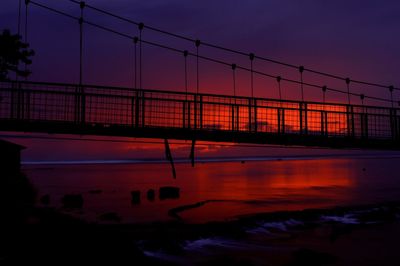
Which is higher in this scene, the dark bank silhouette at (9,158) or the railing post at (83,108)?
the railing post at (83,108)

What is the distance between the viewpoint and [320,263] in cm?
1376

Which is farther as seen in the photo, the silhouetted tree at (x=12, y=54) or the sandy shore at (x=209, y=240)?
the silhouetted tree at (x=12, y=54)

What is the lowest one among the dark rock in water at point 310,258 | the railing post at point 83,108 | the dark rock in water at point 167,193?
the dark rock in water at point 310,258

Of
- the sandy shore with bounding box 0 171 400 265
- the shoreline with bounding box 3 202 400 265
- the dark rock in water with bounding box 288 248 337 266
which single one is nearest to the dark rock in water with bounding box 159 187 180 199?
the sandy shore with bounding box 0 171 400 265

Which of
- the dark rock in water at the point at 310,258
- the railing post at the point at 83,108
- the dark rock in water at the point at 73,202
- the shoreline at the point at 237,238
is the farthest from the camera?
the dark rock in water at the point at 73,202

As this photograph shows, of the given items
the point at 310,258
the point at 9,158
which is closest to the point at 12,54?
the point at 9,158

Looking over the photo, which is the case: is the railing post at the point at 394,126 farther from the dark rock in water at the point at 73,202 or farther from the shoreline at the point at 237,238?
the dark rock in water at the point at 73,202

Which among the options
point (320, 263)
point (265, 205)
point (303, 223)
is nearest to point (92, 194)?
point (265, 205)

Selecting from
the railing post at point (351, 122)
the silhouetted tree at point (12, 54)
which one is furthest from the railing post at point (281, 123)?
the silhouetted tree at point (12, 54)

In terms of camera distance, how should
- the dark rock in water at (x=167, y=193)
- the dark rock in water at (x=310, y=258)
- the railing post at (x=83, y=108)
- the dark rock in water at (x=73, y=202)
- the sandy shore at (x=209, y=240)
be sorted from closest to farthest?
the sandy shore at (x=209, y=240) < the dark rock in water at (x=310, y=258) < the railing post at (x=83, y=108) < the dark rock in water at (x=73, y=202) < the dark rock in water at (x=167, y=193)

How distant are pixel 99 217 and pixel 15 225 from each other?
651 centimetres

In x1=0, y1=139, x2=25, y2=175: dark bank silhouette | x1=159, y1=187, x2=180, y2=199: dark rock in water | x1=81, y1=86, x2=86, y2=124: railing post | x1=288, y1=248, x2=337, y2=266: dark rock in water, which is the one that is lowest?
x1=288, y1=248, x2=337, y2=266: dark rock in water

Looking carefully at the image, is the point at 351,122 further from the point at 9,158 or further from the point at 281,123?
the point at 9,158

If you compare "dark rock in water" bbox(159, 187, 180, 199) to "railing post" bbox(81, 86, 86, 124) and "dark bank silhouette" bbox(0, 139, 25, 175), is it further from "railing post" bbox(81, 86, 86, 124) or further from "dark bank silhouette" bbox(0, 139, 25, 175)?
"dark bank silhouette" bbox(0, 139, 25, 175)
